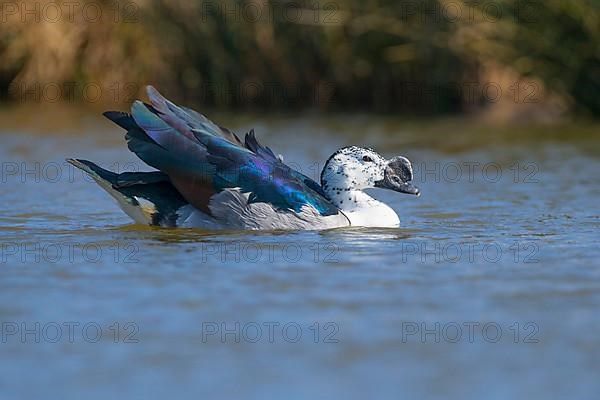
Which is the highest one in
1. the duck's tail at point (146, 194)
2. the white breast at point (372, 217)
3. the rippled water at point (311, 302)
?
the duck's tail at point (146, 194)

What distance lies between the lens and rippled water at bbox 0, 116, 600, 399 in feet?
17.5

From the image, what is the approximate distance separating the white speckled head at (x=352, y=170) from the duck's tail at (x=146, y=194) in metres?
1.03

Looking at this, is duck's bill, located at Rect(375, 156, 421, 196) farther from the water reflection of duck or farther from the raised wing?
the raised wing

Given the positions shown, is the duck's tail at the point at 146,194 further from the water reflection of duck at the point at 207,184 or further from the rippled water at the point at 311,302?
the rippled water at the point at 311,302

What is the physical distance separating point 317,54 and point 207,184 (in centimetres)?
860

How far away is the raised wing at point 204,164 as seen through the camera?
8469mm

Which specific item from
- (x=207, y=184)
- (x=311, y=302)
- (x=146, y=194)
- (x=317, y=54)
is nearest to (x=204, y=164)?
(x=207, y=184)

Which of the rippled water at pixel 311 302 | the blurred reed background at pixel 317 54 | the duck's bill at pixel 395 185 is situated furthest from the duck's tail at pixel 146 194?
the blurred reed background at pixel 317 54

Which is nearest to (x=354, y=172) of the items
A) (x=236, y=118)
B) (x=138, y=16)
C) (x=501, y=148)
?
(x=501, y=148)

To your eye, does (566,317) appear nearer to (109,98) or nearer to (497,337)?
(497,337)

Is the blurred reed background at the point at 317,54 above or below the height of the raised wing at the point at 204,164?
above

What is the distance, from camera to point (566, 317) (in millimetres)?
6289

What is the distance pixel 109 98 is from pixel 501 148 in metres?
6.55

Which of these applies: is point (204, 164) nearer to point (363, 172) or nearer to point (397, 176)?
point (363, 172)
